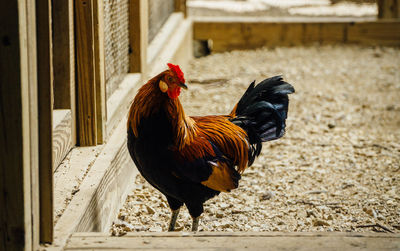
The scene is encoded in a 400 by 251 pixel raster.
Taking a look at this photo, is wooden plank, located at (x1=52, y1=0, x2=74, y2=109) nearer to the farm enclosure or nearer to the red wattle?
the farm enclosure

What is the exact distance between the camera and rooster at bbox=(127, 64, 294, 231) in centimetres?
262

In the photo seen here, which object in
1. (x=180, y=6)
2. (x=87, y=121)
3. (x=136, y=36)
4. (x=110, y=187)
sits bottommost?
(x=110, y=187)

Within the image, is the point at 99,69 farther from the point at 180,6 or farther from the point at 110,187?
the point at 180,6

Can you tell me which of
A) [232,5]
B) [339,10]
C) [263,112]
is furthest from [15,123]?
[339,10]

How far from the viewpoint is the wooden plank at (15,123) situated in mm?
1815

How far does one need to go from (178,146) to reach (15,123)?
0.95 metres

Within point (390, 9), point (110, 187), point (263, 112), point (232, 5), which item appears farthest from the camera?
point (232, 5)

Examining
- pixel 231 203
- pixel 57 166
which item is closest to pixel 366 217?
pixel 231 203

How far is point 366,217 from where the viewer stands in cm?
329

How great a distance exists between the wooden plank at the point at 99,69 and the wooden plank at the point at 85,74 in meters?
0.04

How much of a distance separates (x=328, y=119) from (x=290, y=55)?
2581mm

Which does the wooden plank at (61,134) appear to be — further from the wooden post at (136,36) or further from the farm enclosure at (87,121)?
the wooden post at (136,36)

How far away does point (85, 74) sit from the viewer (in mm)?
3148

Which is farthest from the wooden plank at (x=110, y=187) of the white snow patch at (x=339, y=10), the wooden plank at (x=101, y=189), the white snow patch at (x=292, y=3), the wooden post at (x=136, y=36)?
the white snow patch at (x=292, y=3)
